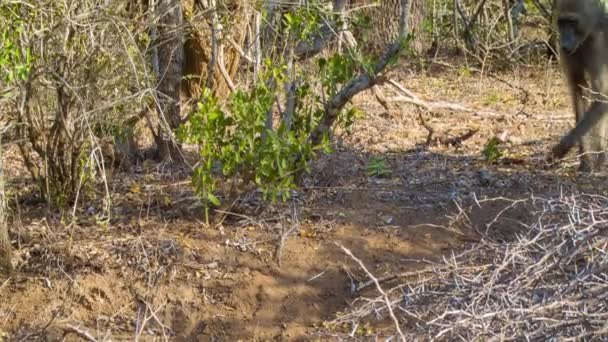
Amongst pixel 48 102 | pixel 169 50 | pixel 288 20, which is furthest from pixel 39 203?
pixel 288 20

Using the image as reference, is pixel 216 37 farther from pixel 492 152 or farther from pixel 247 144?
pixel 492 152

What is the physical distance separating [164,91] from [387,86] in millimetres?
3472

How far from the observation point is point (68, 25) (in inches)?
213

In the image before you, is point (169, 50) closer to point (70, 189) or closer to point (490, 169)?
point (70, 189)

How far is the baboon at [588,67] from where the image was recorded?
7180mm

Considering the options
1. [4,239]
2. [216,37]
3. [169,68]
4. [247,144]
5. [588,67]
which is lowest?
[4,239]

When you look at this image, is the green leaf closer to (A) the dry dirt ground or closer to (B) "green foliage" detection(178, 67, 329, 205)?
(B) "green foliage" detection(178, 67, 329, 205)

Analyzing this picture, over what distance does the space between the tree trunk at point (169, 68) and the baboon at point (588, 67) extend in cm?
275

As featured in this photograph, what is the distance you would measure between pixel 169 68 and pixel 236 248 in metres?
1.62

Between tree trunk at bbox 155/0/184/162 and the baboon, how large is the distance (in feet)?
9.02

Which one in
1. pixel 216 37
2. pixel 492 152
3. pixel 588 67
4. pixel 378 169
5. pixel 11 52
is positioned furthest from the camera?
pixel 588 67

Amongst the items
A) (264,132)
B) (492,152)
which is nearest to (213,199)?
(264,132)

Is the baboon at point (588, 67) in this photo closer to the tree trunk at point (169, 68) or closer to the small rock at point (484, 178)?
the small rock at point (484, 178)

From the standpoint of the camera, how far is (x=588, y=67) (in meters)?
7.31
